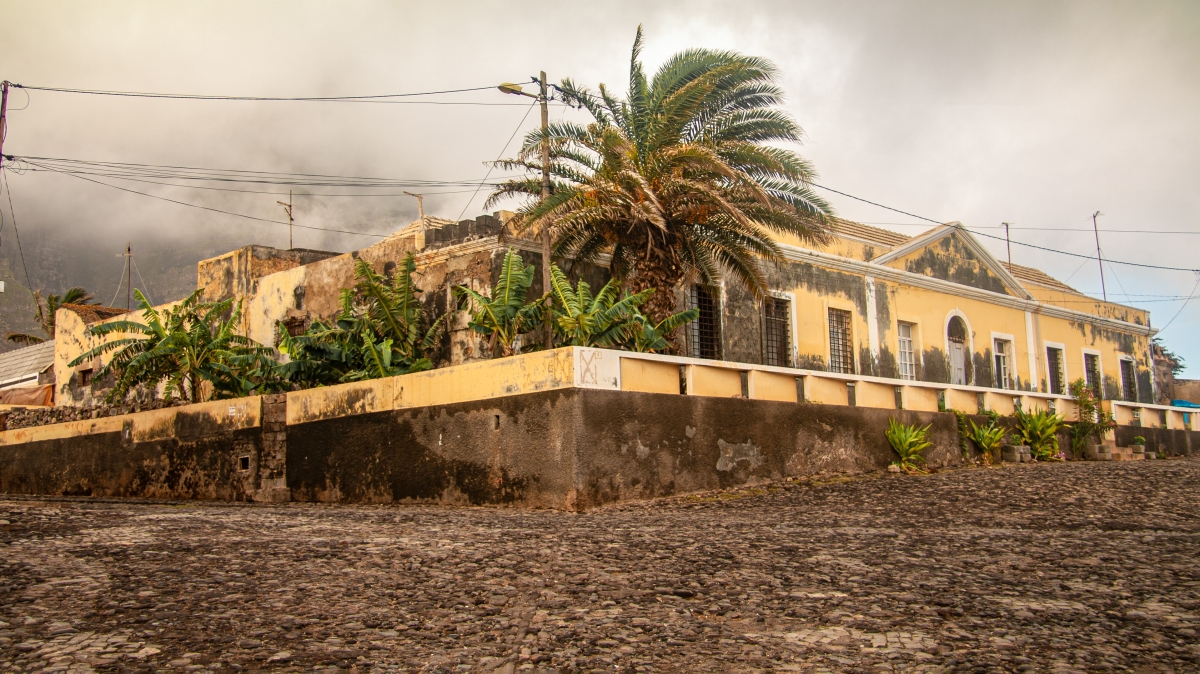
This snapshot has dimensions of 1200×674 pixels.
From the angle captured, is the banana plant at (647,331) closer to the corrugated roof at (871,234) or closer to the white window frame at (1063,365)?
the corrugated roof at (871,234)

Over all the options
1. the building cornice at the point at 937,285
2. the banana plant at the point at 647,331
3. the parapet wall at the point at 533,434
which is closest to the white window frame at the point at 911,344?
the building cornice at the point at 937,285

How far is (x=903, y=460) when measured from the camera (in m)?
14.3

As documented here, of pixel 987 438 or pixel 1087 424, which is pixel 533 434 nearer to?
pixel 987 438

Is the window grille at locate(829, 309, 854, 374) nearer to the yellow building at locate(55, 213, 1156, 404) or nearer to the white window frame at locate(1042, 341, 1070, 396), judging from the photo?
the yellow building at locate(55, 213, 1156, 404)

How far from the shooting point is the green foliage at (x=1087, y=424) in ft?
61.4

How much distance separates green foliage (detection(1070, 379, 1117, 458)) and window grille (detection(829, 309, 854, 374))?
14.9 ft

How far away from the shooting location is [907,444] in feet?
47.0

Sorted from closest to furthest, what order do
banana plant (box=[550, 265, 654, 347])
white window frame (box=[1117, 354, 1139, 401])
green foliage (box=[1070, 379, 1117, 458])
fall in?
banana plant (box=[550, 265, 654, 347])
green foliage (box=[1070, 379, 1117, 458])
white window frame (box=[1117, 354, 1139, 401])

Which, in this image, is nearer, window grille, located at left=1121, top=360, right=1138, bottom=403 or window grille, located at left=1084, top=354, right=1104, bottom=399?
window grille, located at left=1084, top=354, right=1104, bottom=399

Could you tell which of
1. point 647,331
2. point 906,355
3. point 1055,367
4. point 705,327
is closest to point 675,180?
point 647,331

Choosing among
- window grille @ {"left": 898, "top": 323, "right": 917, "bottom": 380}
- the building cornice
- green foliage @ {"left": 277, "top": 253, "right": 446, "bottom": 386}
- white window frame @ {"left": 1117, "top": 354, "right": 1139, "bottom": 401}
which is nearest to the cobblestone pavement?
green foliage @ {"left": 277, "top": 253, "right": 446, "bottom": 386}

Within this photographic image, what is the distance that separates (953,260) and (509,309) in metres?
14.2

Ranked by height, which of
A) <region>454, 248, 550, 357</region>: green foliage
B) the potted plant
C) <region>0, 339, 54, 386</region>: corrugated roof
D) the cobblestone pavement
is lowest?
the cobblestone pavement

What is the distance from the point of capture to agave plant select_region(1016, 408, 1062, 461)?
17.4 metres
